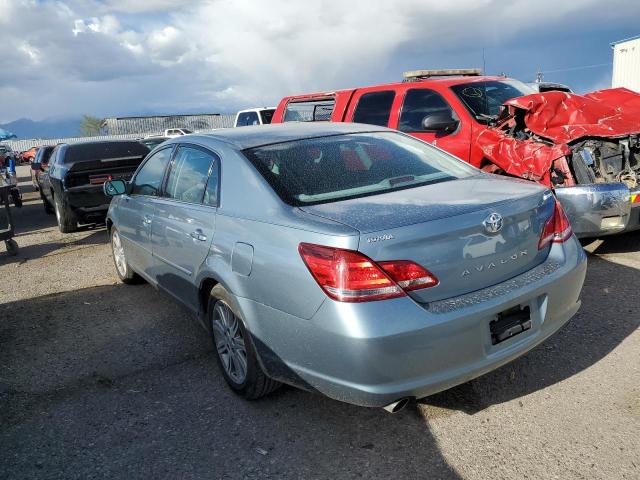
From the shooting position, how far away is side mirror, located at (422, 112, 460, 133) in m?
6.02

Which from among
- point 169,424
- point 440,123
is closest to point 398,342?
point 169,424

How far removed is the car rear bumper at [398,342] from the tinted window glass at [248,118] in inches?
523

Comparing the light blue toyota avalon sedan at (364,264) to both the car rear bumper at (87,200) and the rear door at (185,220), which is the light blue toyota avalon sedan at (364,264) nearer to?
the rear door at (185,220)

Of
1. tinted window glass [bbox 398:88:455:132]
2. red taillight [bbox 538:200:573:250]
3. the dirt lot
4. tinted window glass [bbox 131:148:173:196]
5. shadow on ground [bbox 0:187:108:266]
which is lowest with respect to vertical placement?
shadow on ground [bbox 0:187:108:266]

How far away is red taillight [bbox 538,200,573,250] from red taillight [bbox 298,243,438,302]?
2.96 feet

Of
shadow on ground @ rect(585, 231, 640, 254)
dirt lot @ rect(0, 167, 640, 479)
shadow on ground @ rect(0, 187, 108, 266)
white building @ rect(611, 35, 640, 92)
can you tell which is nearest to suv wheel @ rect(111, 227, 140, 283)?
dirt lot @ rect(0, 167, 640, 479)

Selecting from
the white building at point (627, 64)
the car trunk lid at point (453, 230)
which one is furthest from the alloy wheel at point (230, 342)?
the white building at point (627, 64)

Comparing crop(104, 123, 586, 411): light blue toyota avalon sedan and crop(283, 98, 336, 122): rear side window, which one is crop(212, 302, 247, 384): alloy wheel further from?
crop(283, 98, 336, 122): rear side window

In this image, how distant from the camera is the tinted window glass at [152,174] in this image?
4.49 metres

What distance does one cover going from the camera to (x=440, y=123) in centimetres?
602

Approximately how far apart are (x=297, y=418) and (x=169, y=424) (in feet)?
2.41

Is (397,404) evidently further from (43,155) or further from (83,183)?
(43,155)

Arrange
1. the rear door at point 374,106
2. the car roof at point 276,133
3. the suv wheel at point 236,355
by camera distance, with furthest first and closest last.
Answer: the rear door at point 374,106
the car roof at point 276,133
the suv wheel at point 236,355

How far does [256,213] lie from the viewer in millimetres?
3002
